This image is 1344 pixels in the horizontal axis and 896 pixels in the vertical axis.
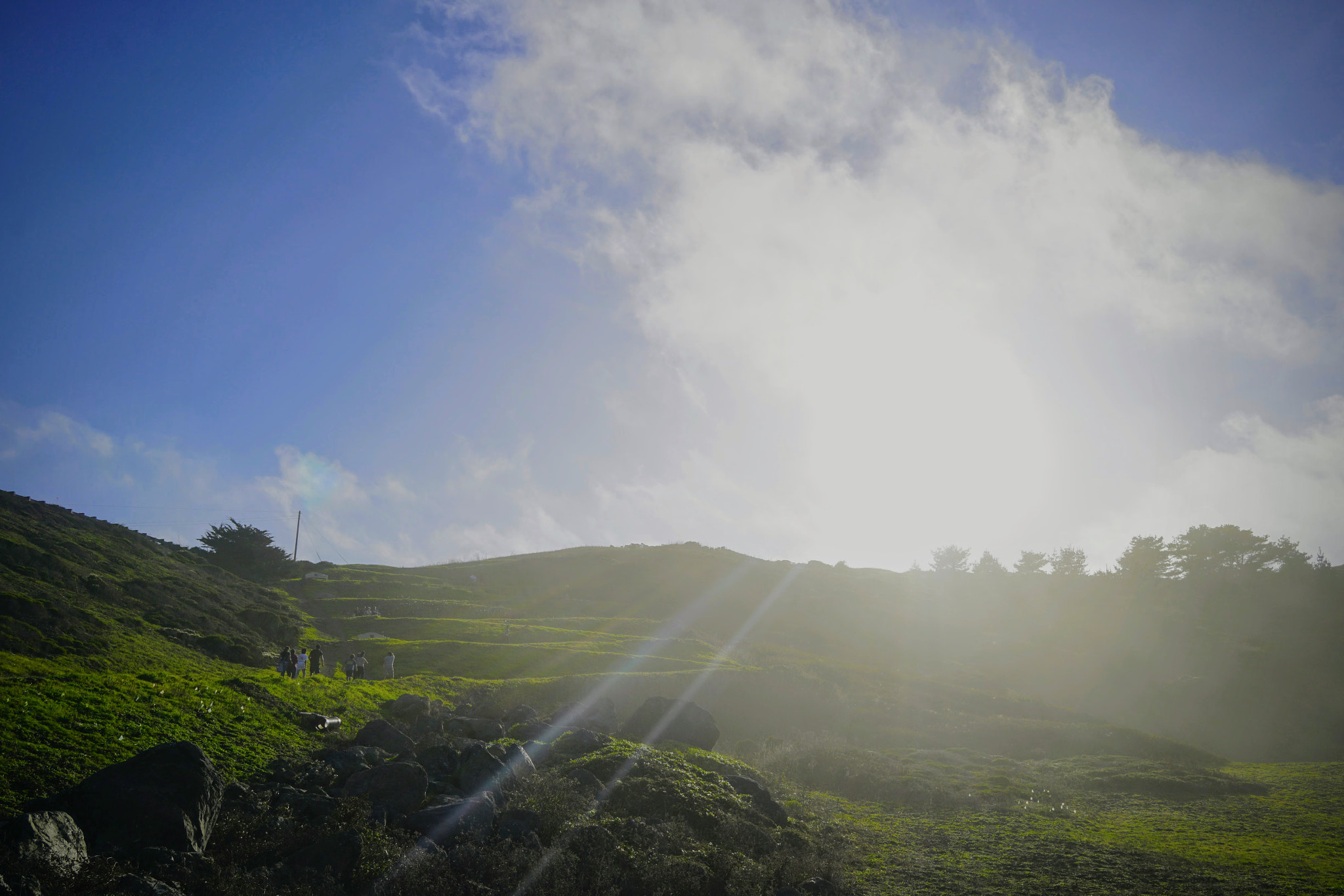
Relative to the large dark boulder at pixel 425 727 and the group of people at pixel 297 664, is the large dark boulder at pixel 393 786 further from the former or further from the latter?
the group of people at pixel 297 664

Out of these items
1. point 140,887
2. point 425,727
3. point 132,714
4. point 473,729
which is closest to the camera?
point 140,887

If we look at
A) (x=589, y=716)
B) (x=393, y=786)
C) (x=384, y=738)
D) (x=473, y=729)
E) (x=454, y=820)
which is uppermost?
(x=393, y=786)

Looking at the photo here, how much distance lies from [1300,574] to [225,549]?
142 m

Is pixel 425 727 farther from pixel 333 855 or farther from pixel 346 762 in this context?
pixel 333 855

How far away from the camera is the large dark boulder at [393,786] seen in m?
16.0

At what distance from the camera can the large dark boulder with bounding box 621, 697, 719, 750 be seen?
2897cm

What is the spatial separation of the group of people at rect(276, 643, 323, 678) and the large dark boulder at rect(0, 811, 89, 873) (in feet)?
61.1

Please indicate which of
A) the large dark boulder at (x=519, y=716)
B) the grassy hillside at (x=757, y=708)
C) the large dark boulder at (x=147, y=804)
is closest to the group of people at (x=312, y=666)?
the grassy hillside at (x=757, y=708)

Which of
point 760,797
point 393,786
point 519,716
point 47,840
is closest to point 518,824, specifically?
point 393,786

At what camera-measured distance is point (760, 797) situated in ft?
69.7

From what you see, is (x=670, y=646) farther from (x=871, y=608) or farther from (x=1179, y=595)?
(x=1179, y=595)

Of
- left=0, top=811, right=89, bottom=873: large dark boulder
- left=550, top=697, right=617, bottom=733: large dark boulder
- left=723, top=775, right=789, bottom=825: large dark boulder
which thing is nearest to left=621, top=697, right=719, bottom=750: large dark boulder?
left=550, top=697, right=617, bottom=733: large dark boulder

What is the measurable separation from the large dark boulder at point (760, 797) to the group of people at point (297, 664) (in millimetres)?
20916

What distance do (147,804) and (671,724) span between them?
21.3 meters
